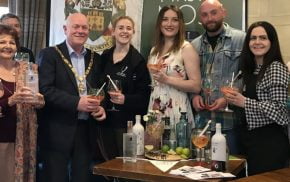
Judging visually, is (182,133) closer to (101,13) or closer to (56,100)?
(56,100)

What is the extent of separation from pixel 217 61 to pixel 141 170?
4.15ft

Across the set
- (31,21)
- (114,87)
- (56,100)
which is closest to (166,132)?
(114,87)

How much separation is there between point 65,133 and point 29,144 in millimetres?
253

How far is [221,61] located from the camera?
295cm

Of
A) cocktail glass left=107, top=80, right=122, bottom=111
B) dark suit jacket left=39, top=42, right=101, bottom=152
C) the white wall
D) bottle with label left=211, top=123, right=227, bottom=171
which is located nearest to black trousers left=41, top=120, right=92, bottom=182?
dark suit jacket left=39, top=42, right=101, bottom=152

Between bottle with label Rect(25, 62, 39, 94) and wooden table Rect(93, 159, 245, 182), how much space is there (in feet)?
2.30

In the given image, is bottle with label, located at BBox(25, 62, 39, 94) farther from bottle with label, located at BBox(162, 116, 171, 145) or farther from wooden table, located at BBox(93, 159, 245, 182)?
bottle with label, located at BBox(162, 116, 171, 145)

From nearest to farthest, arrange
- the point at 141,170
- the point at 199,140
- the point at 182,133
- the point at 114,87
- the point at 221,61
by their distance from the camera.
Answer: the point at 141,170
the point at 199,140
the point at 182,133
the point at 114,87
the point at 221,61

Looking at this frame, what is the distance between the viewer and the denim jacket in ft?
9.21

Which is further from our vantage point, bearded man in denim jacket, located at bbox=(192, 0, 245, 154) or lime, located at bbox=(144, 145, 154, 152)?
bearded man in denim jacket, located at bbox=(192, 0, 245, 154)

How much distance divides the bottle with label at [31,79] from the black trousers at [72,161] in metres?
0.45

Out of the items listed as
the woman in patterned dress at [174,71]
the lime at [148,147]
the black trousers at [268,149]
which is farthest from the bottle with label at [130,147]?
the black trousers at [268,149]

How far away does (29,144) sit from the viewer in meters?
2.60

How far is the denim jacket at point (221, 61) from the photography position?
111 inches
